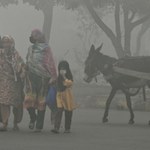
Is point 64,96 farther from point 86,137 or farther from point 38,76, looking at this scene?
point 86,137

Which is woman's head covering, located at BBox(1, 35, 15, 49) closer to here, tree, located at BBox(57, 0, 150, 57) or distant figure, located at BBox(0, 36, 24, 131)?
distant figure, located at BBox(0, 36, 24, 131)

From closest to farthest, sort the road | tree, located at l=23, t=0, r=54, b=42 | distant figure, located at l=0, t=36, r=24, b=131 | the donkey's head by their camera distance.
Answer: the road
distant figure, located at l=0, t=36, r=24, b=131
the donkey's head
tree, located at l=23, t=0, r=54, b=42

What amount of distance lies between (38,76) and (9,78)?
614mm

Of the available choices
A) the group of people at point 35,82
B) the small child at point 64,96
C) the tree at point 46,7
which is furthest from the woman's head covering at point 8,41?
the tree at point 46,7

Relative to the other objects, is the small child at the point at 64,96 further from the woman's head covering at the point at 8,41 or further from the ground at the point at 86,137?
the woman's head covering at the point at 8,41

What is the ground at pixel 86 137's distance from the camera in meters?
12.7

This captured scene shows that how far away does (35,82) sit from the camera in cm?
1520

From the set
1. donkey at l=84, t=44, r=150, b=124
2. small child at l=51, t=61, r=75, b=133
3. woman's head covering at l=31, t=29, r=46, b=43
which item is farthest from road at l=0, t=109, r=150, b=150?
woman's head covering at l=31, t=29, r=46, b=43

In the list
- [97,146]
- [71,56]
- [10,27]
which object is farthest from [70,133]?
[10,27]

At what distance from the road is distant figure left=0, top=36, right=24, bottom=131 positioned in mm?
543

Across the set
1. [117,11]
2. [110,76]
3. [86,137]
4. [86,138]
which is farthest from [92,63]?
[117,11]

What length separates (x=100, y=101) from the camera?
84.1 feet

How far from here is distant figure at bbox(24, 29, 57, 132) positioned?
15.1 meters

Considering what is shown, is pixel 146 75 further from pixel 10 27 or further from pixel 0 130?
pixel 10 27
